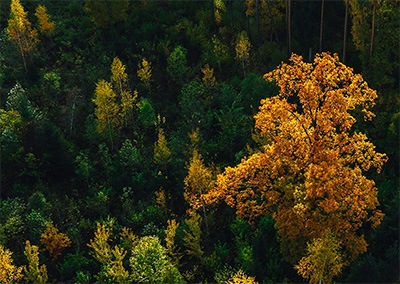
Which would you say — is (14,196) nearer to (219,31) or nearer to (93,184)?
(93,184)

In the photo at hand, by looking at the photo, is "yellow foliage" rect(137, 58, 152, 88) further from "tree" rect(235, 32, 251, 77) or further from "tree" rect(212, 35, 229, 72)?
"tree" rect(235, 32, 251, 77)

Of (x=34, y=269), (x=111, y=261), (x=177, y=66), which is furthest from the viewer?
(x=177, y=66)

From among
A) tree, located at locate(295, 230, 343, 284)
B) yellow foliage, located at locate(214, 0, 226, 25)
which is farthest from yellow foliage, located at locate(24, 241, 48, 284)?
yellow foliage, located at locate(214, 0, 226, 25)

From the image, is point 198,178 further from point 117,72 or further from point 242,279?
point 117,72

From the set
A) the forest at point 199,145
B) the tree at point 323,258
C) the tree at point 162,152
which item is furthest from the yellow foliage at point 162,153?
the tree at point 323,258

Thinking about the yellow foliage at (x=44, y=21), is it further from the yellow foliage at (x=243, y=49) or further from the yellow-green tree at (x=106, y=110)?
the yellow foliage at (x=243, y=49)

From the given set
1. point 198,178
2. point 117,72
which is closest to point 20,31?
point 117,72
